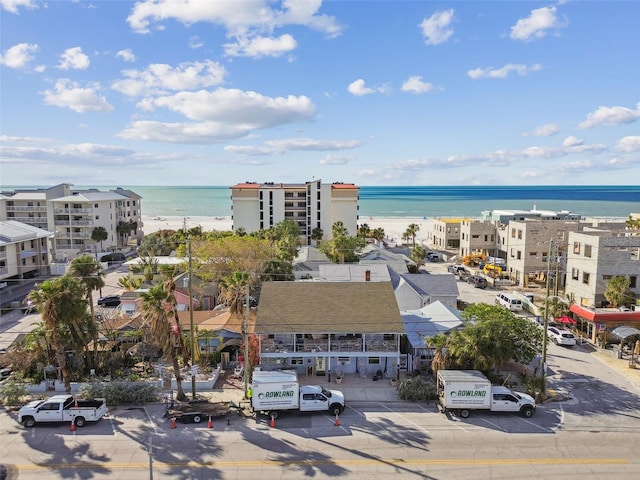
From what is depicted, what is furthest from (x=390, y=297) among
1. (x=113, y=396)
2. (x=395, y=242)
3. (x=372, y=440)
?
(x=395, y=242)

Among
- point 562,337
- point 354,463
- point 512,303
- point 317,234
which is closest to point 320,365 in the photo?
point 354,463

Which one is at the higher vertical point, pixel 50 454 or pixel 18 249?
pixel 18 249

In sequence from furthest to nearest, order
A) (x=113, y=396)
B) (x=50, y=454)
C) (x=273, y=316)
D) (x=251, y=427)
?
(x=273, y=316) → (x=113, y=396) → (x=251, y=427) → (x=50, y=454)

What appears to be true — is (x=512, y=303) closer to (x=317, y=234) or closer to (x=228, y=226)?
(x=317, y=234)

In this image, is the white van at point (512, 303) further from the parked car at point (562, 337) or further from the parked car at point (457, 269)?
the parked car at point (457, 269)

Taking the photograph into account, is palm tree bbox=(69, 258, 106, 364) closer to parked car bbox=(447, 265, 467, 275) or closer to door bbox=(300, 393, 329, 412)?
door bbox=(300, 393, 329, 412)

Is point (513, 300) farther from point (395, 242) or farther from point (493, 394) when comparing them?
point (395, 242)

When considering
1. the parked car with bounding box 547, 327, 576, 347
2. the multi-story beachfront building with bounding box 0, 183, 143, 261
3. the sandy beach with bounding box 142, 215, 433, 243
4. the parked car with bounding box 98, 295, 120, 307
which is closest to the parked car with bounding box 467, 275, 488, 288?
the parked car with bounding box 547, 327, 576, 347

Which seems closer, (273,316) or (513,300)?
(273,316)

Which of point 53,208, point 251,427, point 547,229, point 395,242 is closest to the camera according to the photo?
point 251,427
